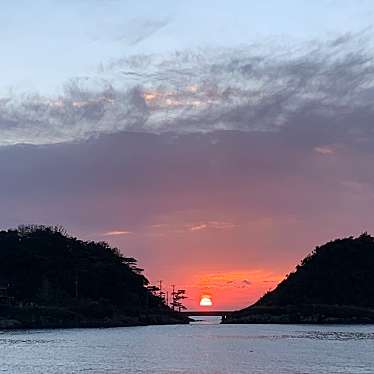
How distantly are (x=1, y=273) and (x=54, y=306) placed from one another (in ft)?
55.1

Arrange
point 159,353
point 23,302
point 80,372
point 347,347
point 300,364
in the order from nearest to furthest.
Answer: point 80,372 → point 300,364 → point 159,353 → point 347,347 → point 23,302

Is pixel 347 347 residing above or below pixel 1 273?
below

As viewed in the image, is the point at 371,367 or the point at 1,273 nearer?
the point at 371,367

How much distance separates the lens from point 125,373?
76562 mm

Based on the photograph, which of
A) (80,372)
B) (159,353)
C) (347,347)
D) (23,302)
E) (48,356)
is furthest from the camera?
(23,302)

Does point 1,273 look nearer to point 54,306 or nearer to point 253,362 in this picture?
Result: point 54,306

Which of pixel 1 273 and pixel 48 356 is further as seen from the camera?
pixel 1 273

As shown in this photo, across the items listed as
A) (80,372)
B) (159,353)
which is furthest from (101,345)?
(80,372)

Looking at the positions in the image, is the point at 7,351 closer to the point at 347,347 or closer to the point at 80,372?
the point at 80,372

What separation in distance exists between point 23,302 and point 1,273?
33.7ft

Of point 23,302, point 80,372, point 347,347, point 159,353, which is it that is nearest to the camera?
point 80,372

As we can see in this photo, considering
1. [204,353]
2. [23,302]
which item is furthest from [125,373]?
[23,302]

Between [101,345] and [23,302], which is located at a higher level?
[23,302]

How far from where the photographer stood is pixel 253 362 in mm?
90625
